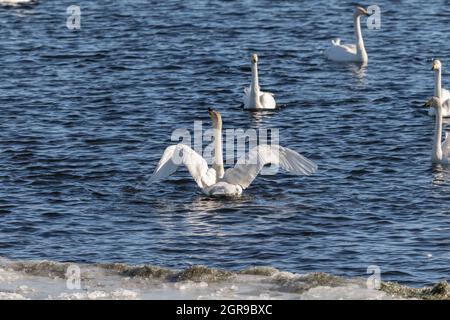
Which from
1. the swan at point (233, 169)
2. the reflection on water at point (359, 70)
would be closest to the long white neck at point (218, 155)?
the swan at point (233, 169)

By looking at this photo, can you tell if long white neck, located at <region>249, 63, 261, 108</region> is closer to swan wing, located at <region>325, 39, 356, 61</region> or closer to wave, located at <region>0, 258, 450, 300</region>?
swan wing, located at <region>325, 39, 356, 61</region>

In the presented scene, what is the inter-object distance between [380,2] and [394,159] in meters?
17.1

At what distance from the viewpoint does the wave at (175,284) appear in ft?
48.7

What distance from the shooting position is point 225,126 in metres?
26.3

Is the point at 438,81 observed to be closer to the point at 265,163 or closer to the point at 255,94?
the point at 255,94

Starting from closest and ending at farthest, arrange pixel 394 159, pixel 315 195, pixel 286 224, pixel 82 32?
1. pixel 286 224
2. pixel 315 195
3. pixel 394 159
4. pixel 82 32

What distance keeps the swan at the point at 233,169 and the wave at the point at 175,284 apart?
14.1 ft

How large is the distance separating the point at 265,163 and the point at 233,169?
60cm

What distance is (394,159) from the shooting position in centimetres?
2309

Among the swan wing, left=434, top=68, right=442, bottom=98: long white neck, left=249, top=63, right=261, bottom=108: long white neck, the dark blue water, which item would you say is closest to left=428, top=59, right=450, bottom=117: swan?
left=434, top=68, right=442, bottom=98: long white neck

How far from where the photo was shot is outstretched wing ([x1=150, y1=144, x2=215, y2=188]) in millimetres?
20891

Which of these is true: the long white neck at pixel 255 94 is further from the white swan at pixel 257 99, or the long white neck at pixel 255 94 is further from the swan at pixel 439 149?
the swan at pixel 439 149
